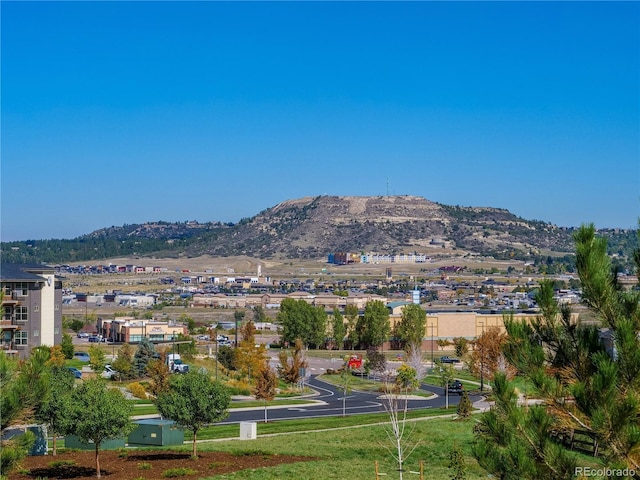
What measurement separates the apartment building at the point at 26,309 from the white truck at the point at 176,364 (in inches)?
285

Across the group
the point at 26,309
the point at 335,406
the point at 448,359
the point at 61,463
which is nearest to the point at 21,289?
the point at 26,309

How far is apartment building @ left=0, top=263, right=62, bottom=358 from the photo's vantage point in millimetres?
51281

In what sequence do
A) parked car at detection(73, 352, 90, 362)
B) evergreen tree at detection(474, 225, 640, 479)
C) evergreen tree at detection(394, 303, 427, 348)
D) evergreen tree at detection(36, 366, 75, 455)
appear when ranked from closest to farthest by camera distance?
evergreen tree at detection(474, 225, 640, 479) → evergreen tree at detection(36, 366, 75, 455) → parked car at detection(73, 352, 90, 362) → evergreen tree at detection(394, 303, 427, 348)

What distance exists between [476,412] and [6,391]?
29.4 metres

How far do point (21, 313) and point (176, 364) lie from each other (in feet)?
36.3

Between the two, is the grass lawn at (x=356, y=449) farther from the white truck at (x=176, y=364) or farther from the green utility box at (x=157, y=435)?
the white truck at (x=176, y=364)

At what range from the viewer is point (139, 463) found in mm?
26922

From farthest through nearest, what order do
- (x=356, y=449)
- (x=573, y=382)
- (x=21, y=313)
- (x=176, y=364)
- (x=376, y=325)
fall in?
1. (x=376, y=325)
2. (x=176, y=364)
3. (x=21, y=313)
4. (x=356, y=449)
5. (x=573, y=382)

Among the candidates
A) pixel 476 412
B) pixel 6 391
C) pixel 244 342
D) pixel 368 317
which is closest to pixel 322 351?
pixel 368 317

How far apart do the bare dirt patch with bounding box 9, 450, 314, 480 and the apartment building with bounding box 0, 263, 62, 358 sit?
23.1 meters

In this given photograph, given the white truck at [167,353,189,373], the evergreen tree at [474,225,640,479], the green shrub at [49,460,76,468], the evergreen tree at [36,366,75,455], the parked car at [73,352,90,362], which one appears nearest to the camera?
the evergreen tree at [474,225,640,479]

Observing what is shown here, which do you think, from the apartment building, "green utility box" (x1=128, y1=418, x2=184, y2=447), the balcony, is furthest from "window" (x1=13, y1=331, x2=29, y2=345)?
"green utility box" (x1=128, y1=418, x2=184, y2=447)

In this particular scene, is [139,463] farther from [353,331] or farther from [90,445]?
[353,331]

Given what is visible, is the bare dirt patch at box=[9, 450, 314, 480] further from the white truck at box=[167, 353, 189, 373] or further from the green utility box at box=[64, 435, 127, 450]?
the white truck at box=[167, 353, 189, 373]
